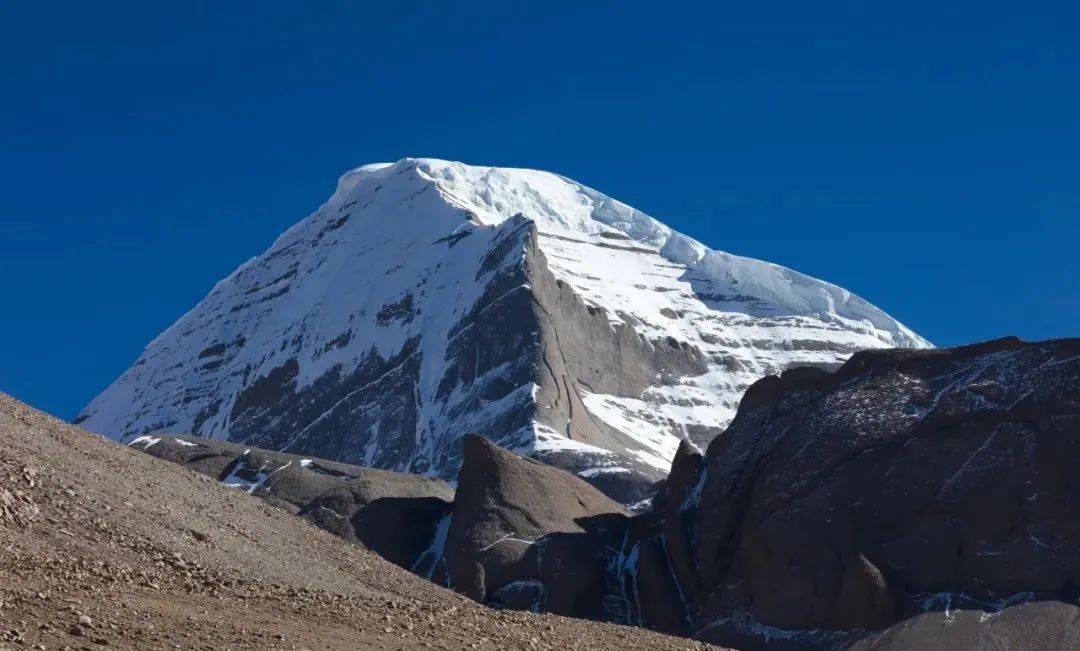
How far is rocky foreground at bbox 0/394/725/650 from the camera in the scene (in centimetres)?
3077

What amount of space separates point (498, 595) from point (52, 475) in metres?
44.8

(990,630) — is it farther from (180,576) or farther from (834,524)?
(180,576)

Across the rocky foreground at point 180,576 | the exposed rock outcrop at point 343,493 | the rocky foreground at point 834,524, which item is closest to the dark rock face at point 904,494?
the rocky foreground at point 834,524

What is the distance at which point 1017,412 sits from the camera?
75062 mm

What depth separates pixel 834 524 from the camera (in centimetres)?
7494

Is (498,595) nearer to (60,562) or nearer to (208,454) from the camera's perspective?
(208,454)

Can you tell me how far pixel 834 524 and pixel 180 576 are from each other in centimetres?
4243

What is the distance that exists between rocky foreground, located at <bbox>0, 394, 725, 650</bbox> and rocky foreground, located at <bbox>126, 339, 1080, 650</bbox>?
2705cm

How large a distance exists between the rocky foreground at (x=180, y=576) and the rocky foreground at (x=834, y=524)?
2705cm

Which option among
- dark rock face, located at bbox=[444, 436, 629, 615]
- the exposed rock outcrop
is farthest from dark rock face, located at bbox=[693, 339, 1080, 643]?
the exposed rock outcrop

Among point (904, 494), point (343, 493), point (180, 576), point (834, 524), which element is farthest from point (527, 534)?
point (180, 576)

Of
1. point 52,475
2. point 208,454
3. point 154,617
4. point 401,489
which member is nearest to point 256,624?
point 154,617

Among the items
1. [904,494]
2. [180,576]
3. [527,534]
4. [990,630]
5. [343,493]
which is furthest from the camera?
[343,493]

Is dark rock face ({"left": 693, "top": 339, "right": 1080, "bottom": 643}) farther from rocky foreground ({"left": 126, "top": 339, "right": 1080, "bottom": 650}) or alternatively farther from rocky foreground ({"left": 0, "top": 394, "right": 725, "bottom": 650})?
rocky foreground ({"left": 0, "top": 394, "right": 725, "bottom": 650})
